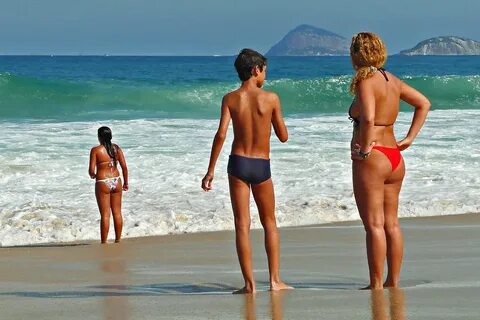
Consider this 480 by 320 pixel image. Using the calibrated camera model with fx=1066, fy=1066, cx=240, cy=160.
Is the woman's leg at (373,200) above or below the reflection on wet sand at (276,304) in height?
above

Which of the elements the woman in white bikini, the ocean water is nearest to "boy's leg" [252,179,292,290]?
the woman in white bikini

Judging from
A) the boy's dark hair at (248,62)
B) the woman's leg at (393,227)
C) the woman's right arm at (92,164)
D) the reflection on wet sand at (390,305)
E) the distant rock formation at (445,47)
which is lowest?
the reflection on wet sand at (390,305)

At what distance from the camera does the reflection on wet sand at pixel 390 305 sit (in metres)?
4.87

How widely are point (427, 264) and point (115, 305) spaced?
90.4 inches

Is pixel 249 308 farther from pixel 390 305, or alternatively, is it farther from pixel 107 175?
pixel 107 175

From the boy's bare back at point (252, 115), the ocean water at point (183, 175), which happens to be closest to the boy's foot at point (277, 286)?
the boy's bare back at point (252, 115)

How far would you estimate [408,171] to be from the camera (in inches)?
553

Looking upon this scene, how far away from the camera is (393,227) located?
18.7ft

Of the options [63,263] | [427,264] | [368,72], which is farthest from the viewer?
[63,263]

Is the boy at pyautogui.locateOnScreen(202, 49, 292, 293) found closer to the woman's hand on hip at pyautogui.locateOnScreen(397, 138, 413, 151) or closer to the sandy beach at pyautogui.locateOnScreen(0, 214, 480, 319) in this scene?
the sandy beach at pyautogui.locateOnScreen(0, 214, 480, 319)

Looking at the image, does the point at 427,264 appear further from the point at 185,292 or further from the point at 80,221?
the point at 80,221

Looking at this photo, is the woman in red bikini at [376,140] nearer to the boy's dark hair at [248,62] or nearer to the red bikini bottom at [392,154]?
the red bikini bottom at [392,154]

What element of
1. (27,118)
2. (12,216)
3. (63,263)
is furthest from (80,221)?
(27,118)

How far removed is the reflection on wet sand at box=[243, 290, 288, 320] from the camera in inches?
199
